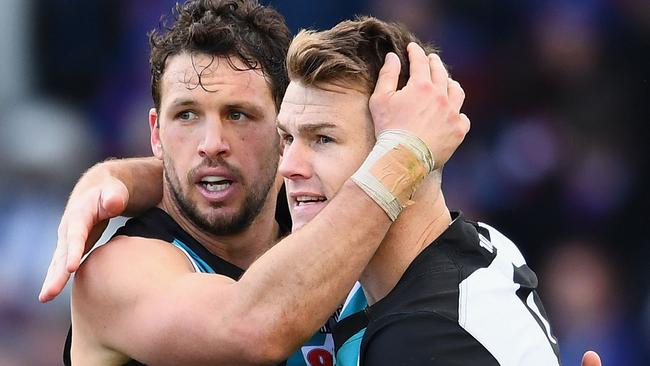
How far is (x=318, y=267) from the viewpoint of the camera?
308 cm

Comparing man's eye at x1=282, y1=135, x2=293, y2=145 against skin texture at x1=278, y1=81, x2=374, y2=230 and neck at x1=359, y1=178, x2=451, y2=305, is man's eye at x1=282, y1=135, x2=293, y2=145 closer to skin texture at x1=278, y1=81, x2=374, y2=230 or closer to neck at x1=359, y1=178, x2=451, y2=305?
skin texture at x1=278, y1=81, x2=374, y2=230

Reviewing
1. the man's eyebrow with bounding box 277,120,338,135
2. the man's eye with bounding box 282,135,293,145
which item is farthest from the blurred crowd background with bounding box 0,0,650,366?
the man's eyebrow with bounding box 277,120,338,135

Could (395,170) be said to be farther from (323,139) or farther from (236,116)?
(236,116)

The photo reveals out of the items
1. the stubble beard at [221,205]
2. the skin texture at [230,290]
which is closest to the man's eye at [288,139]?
the skin texture at [230,290]

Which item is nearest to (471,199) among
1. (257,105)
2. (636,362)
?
(636,362)

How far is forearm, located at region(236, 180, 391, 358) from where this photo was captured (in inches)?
121

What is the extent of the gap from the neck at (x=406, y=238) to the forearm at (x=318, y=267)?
3.3 inches

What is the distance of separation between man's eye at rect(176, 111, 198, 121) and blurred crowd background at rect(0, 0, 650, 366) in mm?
2873

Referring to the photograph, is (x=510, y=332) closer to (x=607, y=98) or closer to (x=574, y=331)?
(x=574, y=331)

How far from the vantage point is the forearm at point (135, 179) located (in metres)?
4.02

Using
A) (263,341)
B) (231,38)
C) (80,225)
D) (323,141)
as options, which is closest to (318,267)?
(263,341)

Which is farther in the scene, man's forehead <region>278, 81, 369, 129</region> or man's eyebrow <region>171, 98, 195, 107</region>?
man's eyebrow <region>171, 98, 195, 107</region>

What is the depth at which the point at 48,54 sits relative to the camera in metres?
7.01

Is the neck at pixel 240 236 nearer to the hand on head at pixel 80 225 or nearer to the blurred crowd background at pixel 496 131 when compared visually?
the hand on head at pixel 80 225
